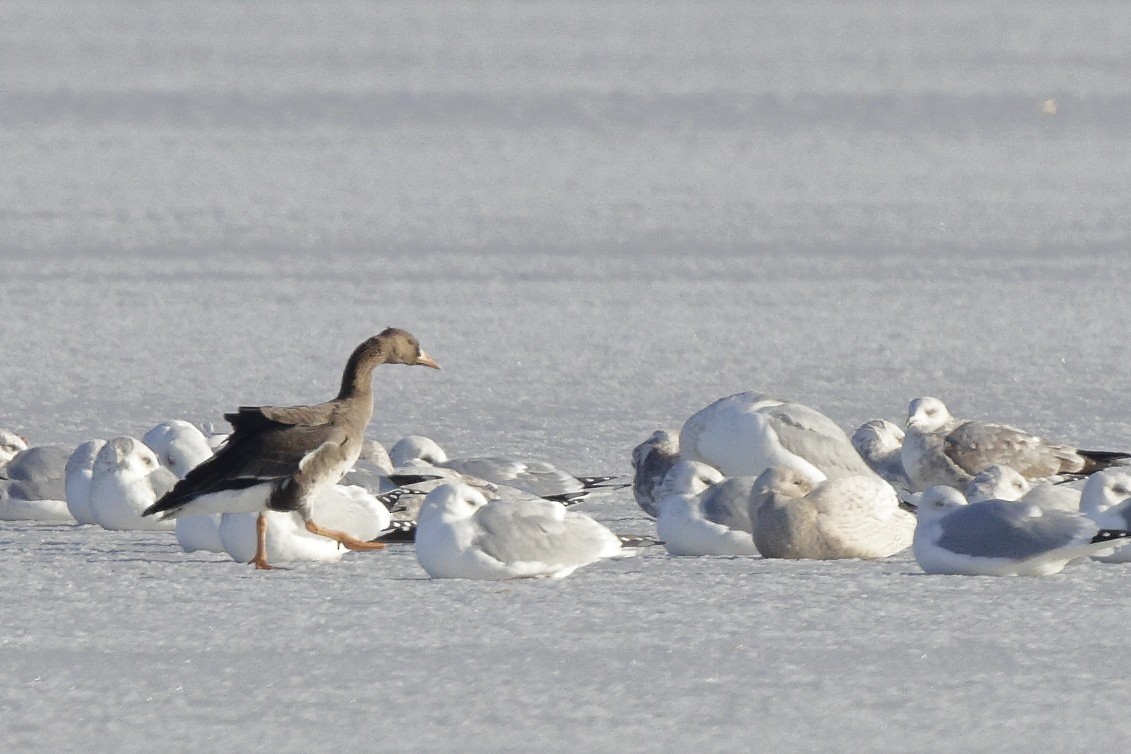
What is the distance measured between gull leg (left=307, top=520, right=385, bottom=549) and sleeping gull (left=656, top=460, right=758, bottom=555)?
73 centimetres

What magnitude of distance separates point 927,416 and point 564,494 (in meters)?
1.20

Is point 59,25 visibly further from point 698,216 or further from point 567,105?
point 698,216

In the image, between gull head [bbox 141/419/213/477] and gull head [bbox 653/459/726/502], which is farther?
gull head [bbox 141/419/213/477]

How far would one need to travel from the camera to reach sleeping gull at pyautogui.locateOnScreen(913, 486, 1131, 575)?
15.4ft

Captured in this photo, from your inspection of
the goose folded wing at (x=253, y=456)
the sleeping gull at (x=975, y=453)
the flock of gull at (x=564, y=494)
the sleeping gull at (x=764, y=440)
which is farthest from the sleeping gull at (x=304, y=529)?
the sleeping gull at (x=975, y=453)

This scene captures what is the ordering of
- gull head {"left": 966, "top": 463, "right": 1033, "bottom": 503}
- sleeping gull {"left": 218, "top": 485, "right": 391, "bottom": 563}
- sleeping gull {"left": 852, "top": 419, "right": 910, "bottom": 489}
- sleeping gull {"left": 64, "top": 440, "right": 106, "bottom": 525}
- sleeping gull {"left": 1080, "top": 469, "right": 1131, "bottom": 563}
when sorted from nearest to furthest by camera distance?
sleeping gull {"left": 1080, "top": 469, "right": 1131, "bottom": 563} < sleeping gull {"left": 218, "top": 485, "right": 391, "bottom": 563} < gull head {"left": 966, "top": 463, "right": 1033, "bottom": 503} < sleeping gull {"left": 64, "top": 440, "right": 106, "bottom": 525} < sleeping gull {"left": 852, "top": 419, "right": 910, "bottom": 489}

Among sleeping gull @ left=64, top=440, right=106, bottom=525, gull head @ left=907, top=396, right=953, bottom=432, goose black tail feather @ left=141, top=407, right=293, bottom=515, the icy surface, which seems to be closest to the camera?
the icy surface

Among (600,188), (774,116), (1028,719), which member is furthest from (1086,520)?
(774,116)

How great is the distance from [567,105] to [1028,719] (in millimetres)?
15069

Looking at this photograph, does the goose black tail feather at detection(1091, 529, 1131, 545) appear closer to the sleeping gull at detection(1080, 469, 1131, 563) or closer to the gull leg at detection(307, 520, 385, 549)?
the sleeping gull at detection(1080, 469, 1131, 563)

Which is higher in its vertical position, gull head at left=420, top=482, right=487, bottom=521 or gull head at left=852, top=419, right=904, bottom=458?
gull head at left=420, top=482, right=487, bottom=521

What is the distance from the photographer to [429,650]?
13.6 ft

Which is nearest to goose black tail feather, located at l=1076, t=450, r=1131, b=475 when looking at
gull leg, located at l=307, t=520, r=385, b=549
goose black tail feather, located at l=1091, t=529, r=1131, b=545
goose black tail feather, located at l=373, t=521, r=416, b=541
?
goose black tail feather, located at l=1091, t=529, r=1131, b=545

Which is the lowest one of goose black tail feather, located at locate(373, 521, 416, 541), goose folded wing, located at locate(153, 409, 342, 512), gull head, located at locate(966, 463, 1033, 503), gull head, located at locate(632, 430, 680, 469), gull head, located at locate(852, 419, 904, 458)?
goose black tail feather, located at locate(373, 521, 416, 541)
